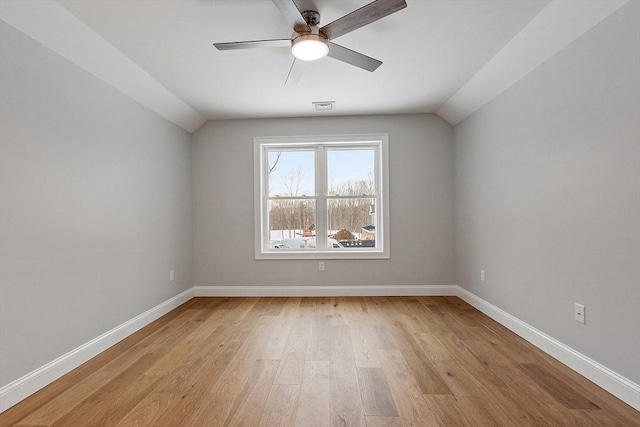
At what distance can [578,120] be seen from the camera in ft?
6.98

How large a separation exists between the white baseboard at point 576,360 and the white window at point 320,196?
68.3 inches

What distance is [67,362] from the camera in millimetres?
2219

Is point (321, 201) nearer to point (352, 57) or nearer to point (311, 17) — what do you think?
→ point (352, 57)

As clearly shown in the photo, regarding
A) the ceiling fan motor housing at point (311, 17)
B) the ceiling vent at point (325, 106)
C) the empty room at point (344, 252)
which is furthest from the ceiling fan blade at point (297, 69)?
the ceiling vent at point (325, 106)

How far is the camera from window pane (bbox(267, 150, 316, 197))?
4.41m

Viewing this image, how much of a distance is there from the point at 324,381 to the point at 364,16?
7.39 feet

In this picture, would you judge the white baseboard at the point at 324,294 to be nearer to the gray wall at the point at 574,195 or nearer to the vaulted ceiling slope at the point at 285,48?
the gray wall at the point at 574,195

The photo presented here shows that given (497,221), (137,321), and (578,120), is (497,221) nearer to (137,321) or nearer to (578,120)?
(578,120)

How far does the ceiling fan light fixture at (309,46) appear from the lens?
6.70ft

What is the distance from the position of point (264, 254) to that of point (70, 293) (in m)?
2.23

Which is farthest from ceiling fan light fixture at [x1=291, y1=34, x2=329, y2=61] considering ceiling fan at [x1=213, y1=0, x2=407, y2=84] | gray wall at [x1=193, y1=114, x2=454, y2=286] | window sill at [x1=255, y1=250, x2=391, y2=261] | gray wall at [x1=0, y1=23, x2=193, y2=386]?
window sill at [x1=255, y1=250, x2=391, y2=261]

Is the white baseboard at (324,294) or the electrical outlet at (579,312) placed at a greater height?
the electrical outlet at (579,312)

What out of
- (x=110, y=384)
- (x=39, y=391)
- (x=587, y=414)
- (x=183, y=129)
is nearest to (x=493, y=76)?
(x=587, y=414)

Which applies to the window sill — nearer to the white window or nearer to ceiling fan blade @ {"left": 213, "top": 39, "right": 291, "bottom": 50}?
the white window
